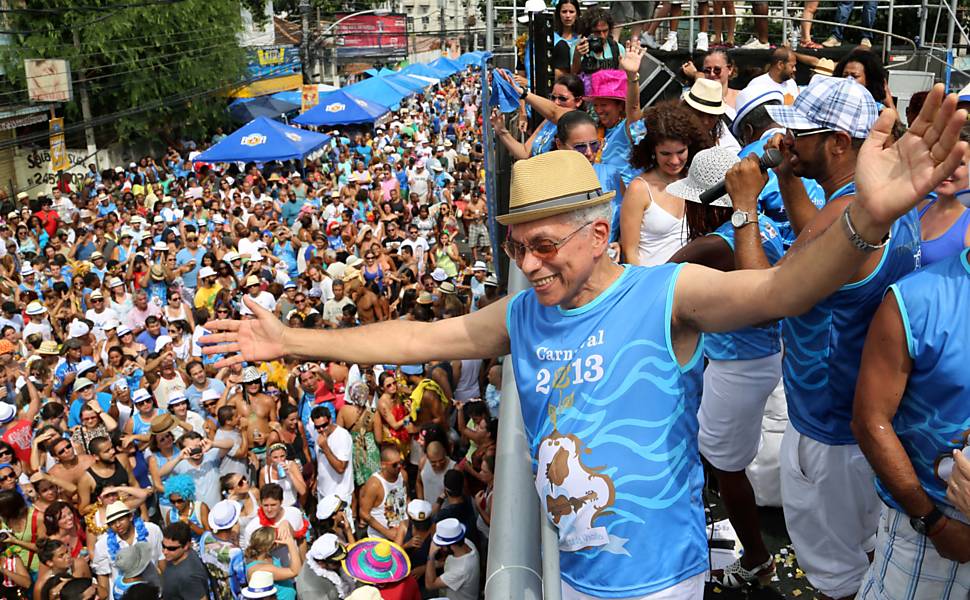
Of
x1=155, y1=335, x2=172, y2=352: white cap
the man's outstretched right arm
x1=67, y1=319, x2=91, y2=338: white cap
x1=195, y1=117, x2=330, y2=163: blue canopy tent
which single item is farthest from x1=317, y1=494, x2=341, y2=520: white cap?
x1=195, y1=117, x2=330, y2=163: blue canopy tent

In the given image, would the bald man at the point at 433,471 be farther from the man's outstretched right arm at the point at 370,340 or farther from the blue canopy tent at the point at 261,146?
the blue canopy tent at the point at 261,146

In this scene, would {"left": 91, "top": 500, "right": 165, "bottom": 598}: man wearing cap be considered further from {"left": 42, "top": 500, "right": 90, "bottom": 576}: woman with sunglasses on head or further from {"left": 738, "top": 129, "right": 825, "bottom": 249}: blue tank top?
{"left": 738, "top": 129, "right": 825, "bottom": 249}: blue tank top

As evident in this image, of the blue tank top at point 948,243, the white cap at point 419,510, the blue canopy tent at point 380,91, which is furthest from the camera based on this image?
the blue canopy tent at point 380,91

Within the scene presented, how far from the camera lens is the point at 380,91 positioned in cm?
3178

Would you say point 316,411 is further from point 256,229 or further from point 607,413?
point 256,229

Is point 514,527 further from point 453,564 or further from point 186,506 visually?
point 186,506

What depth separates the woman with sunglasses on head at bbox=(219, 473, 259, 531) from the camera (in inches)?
257

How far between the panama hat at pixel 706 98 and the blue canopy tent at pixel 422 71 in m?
35.6

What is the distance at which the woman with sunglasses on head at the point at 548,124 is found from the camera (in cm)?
634

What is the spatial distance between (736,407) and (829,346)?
2.49 feet

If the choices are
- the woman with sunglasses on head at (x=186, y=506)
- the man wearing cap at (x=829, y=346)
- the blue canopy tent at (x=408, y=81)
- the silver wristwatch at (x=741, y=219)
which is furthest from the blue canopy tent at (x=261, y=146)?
the silver wristwatch at (x=741, y=219)

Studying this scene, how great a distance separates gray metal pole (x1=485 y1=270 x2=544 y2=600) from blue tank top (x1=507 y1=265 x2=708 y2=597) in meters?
0.14

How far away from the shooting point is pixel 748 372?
3.31 metres

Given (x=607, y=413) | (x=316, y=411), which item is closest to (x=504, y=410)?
(x=607, y=413)
